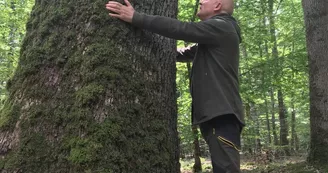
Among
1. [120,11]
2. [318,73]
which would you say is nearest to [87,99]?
[120,11]

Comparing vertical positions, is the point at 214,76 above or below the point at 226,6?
below

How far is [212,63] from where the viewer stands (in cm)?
275

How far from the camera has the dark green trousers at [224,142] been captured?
257 centimetres

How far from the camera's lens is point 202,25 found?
2.66 m

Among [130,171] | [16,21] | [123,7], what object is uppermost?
[16,21]

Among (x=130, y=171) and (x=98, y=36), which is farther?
(x=98, y=36)

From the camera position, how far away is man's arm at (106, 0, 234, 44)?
237 cm

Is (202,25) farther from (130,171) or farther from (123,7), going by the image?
(130,171)

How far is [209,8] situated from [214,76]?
0.79 metres

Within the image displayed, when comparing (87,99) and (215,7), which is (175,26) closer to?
(215,7)

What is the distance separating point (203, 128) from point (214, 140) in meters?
0.19

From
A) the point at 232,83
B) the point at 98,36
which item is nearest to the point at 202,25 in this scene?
the point at 232,83

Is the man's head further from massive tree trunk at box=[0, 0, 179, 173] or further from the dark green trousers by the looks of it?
the dark green trousers

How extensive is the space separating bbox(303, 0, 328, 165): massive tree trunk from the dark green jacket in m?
5.24
